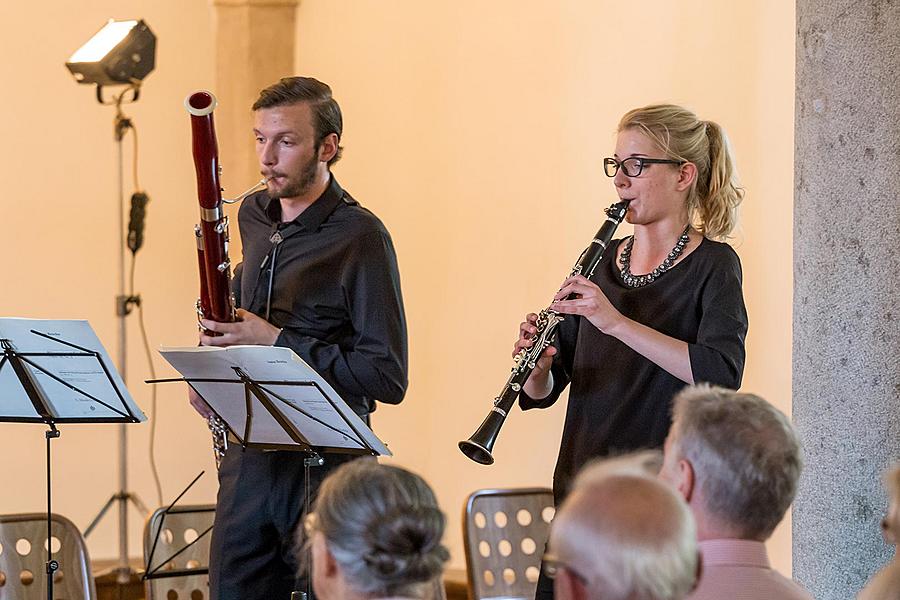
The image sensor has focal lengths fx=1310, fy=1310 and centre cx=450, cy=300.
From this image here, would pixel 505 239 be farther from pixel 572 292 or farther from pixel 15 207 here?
pixel 572 292

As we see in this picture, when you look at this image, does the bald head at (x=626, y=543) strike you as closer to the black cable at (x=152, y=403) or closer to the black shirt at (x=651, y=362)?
the black shirt at (x=651, y=362)

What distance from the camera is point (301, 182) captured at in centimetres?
325

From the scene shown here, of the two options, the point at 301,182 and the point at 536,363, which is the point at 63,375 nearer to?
the point at 301,182

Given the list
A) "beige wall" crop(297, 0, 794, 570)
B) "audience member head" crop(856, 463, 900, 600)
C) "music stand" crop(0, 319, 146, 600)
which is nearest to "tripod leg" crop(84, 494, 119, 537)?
"beige wall" crop(297, 0, 794, 570)

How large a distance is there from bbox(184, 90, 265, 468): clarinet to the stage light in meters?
2.60

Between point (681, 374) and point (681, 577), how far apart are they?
134 centimetres

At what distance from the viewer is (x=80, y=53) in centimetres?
541

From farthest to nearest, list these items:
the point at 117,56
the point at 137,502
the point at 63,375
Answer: the point at 137,502 < the point at 117,56 < the point at 63,375

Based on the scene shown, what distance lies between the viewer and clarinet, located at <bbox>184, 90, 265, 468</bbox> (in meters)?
2.86

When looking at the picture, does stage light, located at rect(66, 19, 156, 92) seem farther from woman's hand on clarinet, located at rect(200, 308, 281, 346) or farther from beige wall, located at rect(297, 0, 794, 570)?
woman's hand on clarinet, located at rect(200, 308, 281, 346)

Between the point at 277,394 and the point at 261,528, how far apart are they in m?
0.46

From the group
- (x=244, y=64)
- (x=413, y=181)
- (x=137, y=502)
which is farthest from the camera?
(x=244, y=64)

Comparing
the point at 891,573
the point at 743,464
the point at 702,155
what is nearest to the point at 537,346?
the point at 702,155

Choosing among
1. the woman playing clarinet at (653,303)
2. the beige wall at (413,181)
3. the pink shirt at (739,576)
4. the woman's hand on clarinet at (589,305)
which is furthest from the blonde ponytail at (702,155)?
the beige wall at (413,181)
